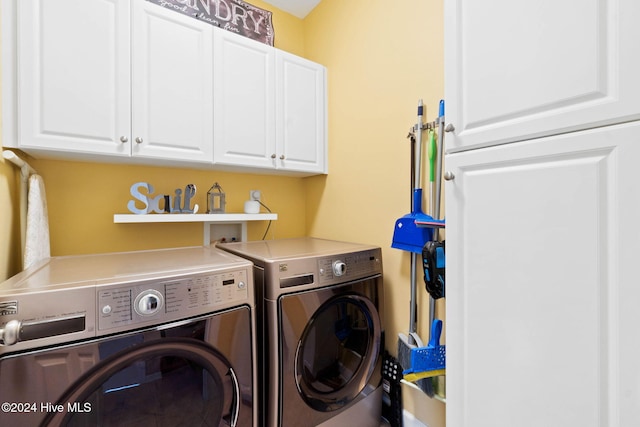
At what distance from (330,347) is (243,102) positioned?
1.41 metres

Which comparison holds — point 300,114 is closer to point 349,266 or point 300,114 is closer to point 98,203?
point 349,266

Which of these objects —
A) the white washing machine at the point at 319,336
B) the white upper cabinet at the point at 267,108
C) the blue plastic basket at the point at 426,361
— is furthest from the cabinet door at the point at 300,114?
the blue plastic basket at the point at 426,361

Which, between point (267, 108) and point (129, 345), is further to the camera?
point (267, 108)

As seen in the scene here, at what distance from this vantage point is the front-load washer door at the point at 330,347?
1185mm

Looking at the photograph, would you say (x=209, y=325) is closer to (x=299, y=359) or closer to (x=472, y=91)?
(x=299, y=359)

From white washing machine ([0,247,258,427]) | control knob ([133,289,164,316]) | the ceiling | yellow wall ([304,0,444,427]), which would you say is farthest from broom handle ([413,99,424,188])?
the ceiling

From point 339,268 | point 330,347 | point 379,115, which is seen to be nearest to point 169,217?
point 339,268

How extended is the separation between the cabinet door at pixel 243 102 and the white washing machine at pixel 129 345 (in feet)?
2.37

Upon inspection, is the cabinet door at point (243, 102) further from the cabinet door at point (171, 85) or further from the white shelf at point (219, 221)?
the white shelf at point (219, 221)

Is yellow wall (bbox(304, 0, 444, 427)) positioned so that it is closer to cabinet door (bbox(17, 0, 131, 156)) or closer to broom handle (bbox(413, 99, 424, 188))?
broom handle (bbox(413, 99, 424, 188))

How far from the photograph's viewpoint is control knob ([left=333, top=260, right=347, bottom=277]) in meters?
1.32

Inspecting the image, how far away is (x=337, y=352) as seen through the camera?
138 cm

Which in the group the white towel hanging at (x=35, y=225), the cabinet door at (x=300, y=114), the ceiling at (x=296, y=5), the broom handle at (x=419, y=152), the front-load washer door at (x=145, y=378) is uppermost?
the ceiling at (x=296, y=5)

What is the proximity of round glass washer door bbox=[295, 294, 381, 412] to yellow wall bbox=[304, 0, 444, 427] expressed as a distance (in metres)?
0.22
